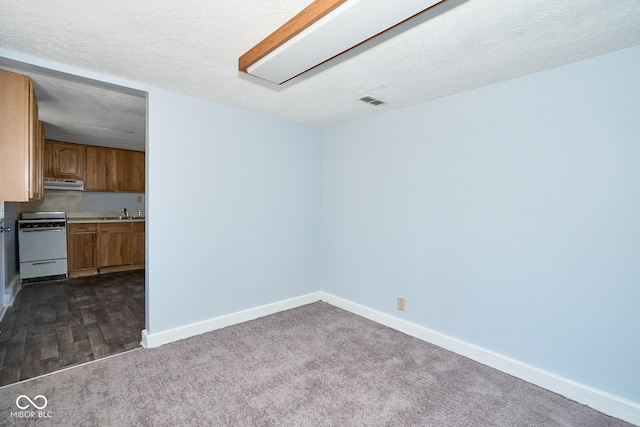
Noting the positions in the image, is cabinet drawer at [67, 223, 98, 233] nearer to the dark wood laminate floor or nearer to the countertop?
the countertop

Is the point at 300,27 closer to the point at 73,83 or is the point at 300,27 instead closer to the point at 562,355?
the point at 73,83

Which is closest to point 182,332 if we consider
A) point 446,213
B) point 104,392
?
point 104,392

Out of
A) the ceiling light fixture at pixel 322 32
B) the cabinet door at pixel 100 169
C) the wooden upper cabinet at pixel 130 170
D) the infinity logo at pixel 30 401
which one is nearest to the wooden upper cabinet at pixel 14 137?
the infinity logo at pixel 30 401

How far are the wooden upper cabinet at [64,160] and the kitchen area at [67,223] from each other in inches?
0.5

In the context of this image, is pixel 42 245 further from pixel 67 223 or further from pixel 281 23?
pixel 281 23

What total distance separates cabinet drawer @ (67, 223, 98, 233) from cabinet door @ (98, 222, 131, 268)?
11 centimetres

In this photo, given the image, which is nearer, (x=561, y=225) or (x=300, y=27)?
(x=300, y=27)

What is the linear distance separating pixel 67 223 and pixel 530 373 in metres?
6.31

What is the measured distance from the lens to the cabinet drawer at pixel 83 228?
4820 millimetres

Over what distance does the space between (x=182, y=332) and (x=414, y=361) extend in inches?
82.8

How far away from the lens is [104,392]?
1.99 meters

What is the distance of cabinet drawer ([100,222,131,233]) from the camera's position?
5.11 m

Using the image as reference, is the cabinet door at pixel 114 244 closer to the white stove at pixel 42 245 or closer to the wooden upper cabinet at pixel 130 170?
the white stove at pixel 42 245

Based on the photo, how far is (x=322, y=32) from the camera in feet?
4.86
